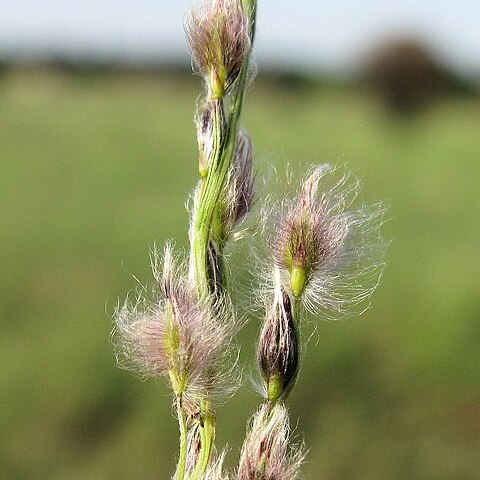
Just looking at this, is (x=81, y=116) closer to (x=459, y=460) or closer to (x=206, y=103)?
(x=459, y=460)

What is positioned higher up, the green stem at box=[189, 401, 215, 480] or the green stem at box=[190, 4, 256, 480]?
the green stem at box=[190, 4, 256, 480]

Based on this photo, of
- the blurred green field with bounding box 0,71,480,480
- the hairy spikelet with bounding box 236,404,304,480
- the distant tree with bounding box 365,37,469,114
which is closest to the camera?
the hairy spikelet with bounding box 236,404,304,480

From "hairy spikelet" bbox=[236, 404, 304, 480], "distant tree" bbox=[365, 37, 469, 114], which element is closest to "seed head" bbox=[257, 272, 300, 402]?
"hairy spikelet" bbox=[236, 404, 304, 480]

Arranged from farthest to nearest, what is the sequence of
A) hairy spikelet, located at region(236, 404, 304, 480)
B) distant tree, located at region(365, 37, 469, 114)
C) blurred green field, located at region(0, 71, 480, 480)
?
distant tree, located at region(365, 37, 469, 114)
blurred green field, located at region(0, 71, 480, 480)
hairy spikelet, located at region(236, 404, 304, 480)

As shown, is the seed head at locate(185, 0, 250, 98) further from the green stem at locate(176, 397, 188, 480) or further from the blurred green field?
the blurred green field

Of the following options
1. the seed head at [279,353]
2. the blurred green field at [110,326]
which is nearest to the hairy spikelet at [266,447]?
the seed head at [279,353]

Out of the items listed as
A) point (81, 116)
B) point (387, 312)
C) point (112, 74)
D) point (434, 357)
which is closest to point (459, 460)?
point (434, 357)

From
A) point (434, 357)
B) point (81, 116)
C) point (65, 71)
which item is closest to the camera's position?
point (434, 357)
